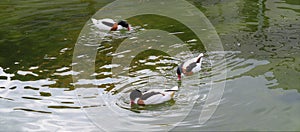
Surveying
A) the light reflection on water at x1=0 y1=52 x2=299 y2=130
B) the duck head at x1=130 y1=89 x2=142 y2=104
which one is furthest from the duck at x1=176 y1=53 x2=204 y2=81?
the duck head at x1=130 y1=89 x2=142 y2=104

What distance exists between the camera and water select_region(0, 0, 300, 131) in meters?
6.97

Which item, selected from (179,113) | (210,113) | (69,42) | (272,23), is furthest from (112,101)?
(272,23)

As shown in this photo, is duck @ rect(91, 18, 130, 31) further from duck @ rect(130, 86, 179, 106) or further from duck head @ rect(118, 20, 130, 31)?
duck @ rect(130, 86, 179, 106)

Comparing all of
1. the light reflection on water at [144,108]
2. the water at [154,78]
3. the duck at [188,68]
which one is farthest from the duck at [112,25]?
the duck at [188,68]

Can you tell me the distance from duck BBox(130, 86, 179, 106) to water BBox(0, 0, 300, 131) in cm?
11

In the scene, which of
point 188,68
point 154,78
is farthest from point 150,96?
point 188,68

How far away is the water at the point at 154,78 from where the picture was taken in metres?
6.97

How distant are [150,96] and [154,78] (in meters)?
1.12

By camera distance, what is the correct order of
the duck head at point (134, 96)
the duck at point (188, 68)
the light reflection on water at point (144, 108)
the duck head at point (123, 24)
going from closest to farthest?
1. the light reflection on water at point (144, 108)
2. the duck head at point (134, 96)
3. the duck at point (188, 68)
4. the duck head at point (123, 24)

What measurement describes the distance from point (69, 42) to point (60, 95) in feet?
9.80

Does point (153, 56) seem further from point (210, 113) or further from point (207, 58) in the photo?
point (210, 113)

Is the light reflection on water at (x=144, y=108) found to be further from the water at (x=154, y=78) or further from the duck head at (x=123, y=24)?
the duck head at (x=123, y=24)

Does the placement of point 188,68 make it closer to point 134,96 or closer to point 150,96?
point 150,96

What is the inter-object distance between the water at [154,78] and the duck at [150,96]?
A: 0.37 ft
